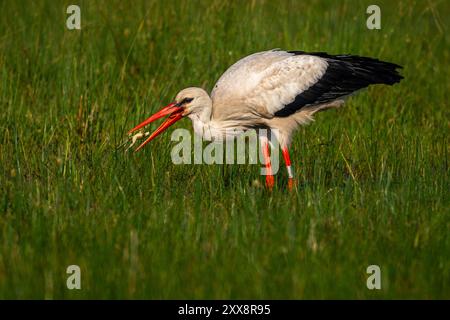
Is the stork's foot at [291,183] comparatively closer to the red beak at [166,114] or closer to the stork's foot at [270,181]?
the stork's foot at [270,181]

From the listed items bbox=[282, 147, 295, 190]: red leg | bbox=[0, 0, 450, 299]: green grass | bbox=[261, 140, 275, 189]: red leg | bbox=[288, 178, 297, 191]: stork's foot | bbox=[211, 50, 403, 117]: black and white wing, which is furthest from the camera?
bbox=[211, 50, 403, 117]: black and white wing

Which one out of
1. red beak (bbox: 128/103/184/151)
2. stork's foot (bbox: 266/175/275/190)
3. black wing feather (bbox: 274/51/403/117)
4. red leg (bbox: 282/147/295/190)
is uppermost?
black wing feather (bbox: 274/51/403/117)

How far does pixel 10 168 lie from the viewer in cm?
614

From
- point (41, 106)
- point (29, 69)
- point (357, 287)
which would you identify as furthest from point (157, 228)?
point (29, 69)

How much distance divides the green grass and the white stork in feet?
0.91

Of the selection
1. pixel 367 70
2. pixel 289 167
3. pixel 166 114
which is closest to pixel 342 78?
pixel 367 70

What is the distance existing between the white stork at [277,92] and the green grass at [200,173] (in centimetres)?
28

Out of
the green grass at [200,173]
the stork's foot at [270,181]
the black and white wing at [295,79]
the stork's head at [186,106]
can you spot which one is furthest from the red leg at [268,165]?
the stork's head at [186,106]

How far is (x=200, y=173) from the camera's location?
6246 millimetres

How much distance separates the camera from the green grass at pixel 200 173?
4.39 meters

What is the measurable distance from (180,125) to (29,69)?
5.32 feet

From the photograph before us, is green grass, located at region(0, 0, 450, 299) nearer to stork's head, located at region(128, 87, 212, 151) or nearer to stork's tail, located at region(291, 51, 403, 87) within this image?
stork's head, located at region(128, 87, 212, 151)

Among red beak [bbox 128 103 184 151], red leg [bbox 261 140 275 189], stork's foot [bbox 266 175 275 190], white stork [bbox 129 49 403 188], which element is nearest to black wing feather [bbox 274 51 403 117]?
white stork [bbox 129 49 403 188]

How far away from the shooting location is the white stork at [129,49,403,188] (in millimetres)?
6707
